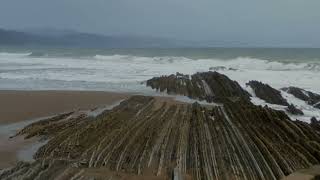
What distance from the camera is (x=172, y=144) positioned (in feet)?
41.0

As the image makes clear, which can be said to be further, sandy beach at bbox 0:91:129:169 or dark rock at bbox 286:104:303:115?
dark rock at bbox 286:104:303:115

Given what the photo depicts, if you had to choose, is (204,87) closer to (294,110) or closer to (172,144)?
(294,110)

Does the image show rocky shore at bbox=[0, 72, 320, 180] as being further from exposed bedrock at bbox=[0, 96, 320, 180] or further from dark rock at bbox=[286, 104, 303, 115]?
dark rock at bbox=[286, 104, 303, 115]

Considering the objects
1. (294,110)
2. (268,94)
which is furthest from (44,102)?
(268,94)

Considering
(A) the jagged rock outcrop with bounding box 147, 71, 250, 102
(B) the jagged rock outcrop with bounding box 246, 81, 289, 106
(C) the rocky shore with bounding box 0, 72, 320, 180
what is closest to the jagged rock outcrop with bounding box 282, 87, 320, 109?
(B) the jagged rock outcrop with bounding box 246, 81, 289, 106

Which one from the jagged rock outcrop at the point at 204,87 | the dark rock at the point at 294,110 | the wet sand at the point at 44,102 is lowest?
the dark rock at the point at 294,110

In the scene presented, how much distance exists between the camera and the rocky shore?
10.2 m

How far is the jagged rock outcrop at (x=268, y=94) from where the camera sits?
22991 mm

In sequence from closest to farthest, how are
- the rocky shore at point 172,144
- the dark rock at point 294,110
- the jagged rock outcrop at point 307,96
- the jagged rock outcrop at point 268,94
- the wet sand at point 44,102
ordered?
the rocky shore at point 172,144
the wet sand at point 44,102
the dark rock at point 294,110
the jagged rock outcrop at point 307,96
the jagged rock outcrop at point 268,94

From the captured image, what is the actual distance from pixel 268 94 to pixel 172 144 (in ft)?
44.4

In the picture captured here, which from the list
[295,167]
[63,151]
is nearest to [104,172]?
[63,151]

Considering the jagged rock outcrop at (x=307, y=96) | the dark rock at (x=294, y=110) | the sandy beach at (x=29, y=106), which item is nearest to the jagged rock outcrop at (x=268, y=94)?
the jagged rock outcrop at (x=307, y=96)

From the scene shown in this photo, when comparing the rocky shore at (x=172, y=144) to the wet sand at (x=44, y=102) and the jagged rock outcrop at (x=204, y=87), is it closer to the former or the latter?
the wet sand at (x=44, y=102)

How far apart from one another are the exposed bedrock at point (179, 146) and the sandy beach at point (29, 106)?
2.69ft
